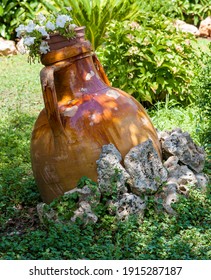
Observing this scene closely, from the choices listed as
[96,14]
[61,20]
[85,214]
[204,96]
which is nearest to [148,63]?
→ [204,96]

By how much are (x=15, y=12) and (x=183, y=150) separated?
22.7 feet

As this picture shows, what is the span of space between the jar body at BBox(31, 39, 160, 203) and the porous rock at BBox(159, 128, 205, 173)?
0.59 ft

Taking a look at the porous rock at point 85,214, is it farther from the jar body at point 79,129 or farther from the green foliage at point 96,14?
the green foliage at point 96,14

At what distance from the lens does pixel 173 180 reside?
189 inches

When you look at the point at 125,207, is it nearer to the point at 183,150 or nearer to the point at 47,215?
the point at 47,215

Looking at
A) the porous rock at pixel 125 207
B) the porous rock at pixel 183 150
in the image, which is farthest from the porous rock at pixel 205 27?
the porous rock at pixel 125 207

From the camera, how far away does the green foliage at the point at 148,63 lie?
716cm

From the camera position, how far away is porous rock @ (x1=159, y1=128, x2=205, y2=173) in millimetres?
4984

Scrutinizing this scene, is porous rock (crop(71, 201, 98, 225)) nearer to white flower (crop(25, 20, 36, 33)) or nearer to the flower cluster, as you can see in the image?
the flower cluster

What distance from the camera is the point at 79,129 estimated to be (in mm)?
4562

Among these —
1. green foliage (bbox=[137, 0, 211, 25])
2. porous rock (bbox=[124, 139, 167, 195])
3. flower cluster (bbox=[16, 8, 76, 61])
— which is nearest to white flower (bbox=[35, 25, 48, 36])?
flower cluster (bbox=[16, 8, 76, 61])

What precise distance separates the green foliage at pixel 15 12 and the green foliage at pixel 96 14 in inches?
33.4

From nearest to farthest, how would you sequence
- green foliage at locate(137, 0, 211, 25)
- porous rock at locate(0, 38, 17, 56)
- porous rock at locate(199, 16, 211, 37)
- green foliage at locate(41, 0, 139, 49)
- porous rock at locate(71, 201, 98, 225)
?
1. porous rock at locate(71, 201, 98, 225)
2. green foliage at locate(41, 0, 139, 49)
3. porous rock at locate(0, 38, 17, 56)
4. green foliage at locate(137, 0, 211, 25)
5. porous rock at locate(199, 16, 211, 37)

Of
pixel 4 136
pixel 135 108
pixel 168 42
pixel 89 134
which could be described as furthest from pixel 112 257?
pixel 168 42
